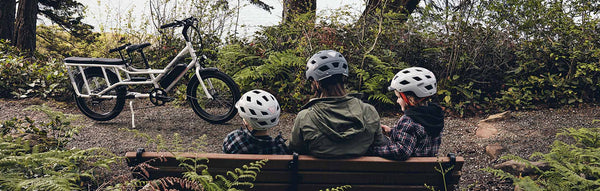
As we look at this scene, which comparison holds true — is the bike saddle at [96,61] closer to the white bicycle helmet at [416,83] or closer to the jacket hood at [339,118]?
the jacket hood at [339,118]

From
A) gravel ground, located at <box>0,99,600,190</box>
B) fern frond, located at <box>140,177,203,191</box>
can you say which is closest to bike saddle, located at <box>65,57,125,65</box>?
gravel ground, located at <box>0,99,600,190</box>

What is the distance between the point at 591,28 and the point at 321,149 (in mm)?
6946

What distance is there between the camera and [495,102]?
26.0ft

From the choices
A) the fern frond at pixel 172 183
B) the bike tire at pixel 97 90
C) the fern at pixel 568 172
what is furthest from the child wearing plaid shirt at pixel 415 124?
the bike tire at pixel 97 90

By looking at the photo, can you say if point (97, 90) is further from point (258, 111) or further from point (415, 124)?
point (415, 124)

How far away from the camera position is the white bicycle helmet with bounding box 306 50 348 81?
3488 mm

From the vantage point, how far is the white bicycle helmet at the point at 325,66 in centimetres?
349

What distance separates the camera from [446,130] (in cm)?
688

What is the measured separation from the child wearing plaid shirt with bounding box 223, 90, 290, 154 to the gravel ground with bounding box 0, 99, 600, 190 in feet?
5.81

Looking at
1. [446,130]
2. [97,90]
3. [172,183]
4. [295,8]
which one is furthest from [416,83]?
[295,8]

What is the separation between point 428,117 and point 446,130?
12.3 ft

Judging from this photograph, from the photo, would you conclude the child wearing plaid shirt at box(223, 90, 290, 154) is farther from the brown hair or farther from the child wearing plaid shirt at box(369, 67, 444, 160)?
the child wearing plaid shirt at box(369, 67, 444, 160)

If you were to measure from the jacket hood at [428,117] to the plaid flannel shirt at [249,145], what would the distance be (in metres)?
0.99

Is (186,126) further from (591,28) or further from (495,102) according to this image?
(591,28)
